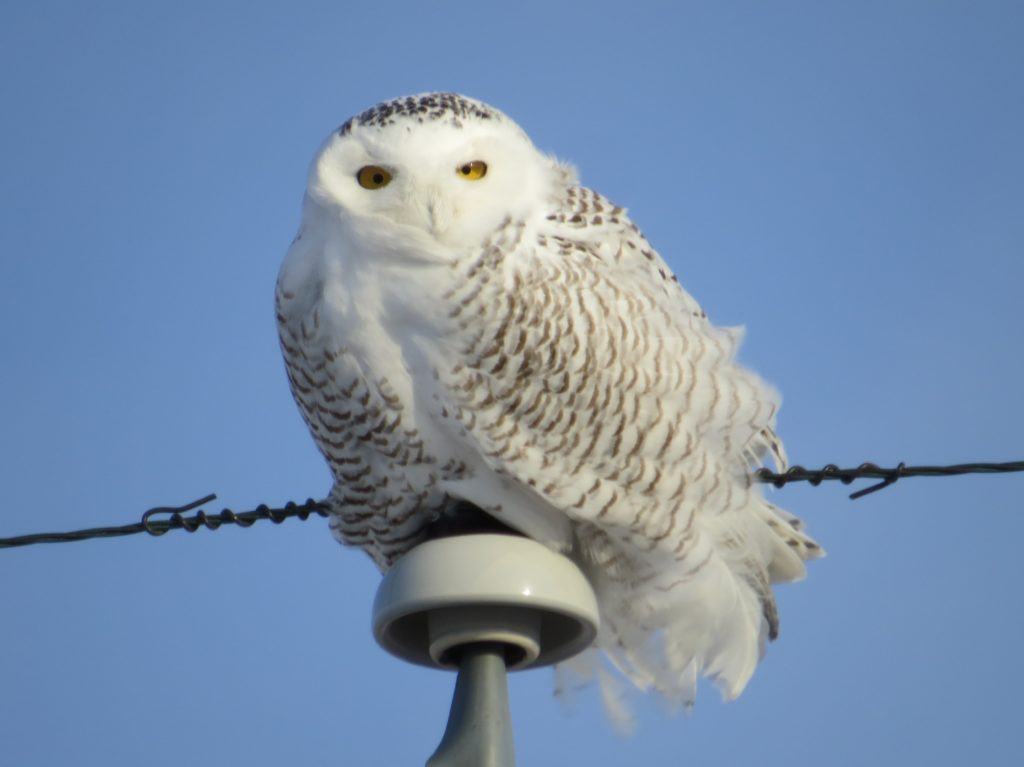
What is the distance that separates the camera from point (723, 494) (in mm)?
4305

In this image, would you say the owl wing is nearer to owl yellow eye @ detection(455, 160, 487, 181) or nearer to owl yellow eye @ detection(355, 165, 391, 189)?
owl yellow eye @ detection(455, 160, 487, 181)

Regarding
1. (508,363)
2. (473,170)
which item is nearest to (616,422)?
(508,363)

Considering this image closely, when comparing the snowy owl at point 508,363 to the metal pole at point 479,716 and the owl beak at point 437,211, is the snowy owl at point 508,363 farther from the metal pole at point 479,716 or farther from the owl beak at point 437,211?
the metal pole at point 479,716

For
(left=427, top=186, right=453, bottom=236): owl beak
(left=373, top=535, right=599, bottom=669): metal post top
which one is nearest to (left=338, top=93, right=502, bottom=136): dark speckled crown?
(left=427, top=186, right=453, bottom=236): owl beak

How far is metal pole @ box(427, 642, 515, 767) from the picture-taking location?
3.36m

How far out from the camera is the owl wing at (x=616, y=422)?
3879 millimetres

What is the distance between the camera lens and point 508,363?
12.7 feet

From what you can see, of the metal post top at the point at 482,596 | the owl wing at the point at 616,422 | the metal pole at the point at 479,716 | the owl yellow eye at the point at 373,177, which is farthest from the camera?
the owl yellow eye at the point at 373,177

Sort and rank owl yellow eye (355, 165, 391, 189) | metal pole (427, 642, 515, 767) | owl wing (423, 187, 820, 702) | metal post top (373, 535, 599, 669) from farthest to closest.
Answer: owl yellow eye (355, 165, 391, 189), owl wing (423, 187, 820, 702), metal post top (373, 535, 599, 669), metal pole (427, 642, 515, 767)

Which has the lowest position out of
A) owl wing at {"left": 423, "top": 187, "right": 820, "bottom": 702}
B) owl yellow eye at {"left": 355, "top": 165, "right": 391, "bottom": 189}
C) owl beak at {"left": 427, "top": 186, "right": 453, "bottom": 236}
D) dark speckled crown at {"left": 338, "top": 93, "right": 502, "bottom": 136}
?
owl wing at {"left": 423, "top": 187, "right": 820, "bottom": 702}

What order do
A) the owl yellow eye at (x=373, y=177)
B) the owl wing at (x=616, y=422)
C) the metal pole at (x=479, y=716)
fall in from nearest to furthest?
the metal pole at (x=479, y=716), the owl wing at (x=616, y=422), the owl yellow eye at (x=373, y=177)

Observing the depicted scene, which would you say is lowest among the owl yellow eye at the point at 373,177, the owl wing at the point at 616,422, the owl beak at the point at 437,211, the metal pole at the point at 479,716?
the metal pole at the point at 479,716

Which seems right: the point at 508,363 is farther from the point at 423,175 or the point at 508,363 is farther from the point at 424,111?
the point at 424,111

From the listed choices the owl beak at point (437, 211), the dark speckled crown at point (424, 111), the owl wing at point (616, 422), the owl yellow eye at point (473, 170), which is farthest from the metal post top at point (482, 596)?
the dark speckled crown at point (424, 111)
